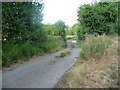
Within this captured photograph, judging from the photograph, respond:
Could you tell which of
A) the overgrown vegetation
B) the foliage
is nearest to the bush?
the foliage

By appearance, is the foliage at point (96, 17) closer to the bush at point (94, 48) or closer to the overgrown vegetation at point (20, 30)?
the bush at point (94, 48)

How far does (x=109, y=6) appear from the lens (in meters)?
9.41

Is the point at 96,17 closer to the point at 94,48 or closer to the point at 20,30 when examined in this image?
the point at 94,48

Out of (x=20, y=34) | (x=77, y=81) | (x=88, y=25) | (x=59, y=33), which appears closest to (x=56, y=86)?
(x=77, y=81)

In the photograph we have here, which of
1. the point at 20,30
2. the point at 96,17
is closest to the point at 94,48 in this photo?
the point at 96,17

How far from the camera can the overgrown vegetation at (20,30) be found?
26.7 ft

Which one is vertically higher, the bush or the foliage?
the foliage

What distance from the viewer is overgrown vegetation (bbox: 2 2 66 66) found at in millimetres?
8144

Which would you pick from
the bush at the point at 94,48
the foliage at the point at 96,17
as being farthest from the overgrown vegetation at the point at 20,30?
the bush at the point at 94,48

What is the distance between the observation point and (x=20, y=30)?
9445 millimetres

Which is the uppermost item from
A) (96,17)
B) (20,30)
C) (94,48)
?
(96,17)

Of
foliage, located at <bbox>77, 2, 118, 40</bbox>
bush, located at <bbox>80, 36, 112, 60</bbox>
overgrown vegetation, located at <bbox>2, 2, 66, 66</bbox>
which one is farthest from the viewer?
foliage, located at <bbox>77, 2, 118, 40</bbox>

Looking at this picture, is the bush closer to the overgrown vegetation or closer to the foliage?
the foliage

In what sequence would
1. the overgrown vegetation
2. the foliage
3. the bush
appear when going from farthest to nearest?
the foliage, the overgrown vegetation, the bush
